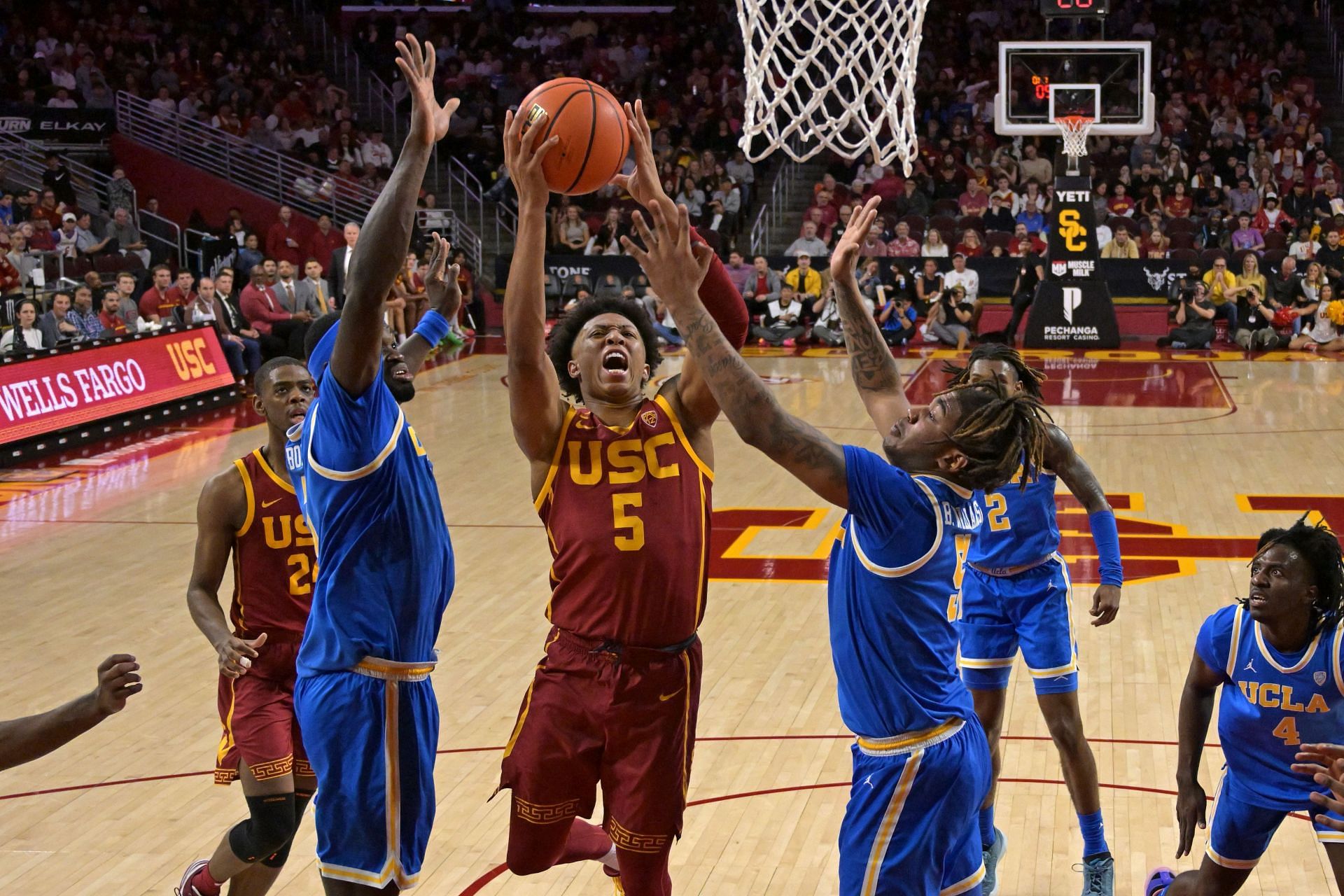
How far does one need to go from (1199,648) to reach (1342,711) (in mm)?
407

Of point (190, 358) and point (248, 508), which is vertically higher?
point (248, 508)

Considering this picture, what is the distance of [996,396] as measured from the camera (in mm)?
3535

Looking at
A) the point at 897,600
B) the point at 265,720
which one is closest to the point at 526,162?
the point at 897,600

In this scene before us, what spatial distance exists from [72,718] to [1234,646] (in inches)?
119

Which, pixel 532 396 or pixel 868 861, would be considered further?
pixel 532 396

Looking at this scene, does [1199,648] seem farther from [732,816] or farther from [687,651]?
[732,816]

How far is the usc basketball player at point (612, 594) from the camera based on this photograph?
12.9 feet

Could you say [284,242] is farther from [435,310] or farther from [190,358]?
[435,310]

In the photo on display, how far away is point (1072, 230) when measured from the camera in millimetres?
19641

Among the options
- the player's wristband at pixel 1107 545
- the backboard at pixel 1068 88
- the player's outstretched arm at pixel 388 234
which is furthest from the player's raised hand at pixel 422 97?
the backboard at pixel 1068 88

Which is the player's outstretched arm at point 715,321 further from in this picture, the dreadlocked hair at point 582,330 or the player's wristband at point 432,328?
the player's wristband at point 432,328

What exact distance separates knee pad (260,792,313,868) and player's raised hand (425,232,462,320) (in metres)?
1.51

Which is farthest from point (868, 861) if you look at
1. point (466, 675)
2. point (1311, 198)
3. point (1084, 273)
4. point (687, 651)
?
point (1311, 198)

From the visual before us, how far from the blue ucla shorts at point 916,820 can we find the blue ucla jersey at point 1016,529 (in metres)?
1.64
